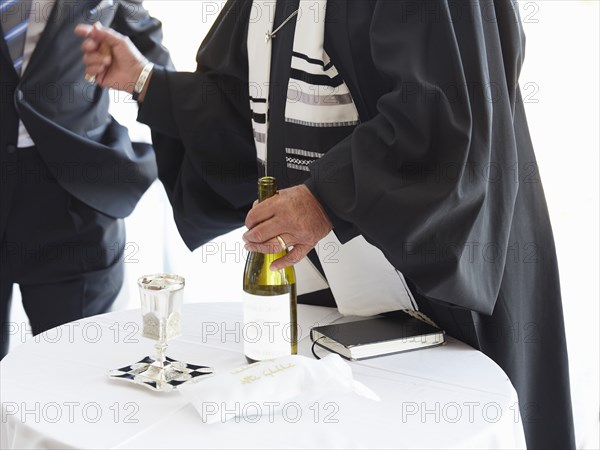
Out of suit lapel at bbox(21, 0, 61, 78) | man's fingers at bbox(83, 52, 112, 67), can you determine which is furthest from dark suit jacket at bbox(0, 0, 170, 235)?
man's fingers at bbox(83, 52, 112, 67)

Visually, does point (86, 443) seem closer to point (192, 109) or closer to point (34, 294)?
point (192, 109)

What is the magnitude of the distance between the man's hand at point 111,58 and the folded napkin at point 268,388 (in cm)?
85

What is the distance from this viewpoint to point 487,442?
3.57 ft

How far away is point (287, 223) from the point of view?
4.25 ft

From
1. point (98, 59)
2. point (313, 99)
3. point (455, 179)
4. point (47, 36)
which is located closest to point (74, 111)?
point (47, 36)

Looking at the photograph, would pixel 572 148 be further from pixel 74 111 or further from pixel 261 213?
pixel 74 111

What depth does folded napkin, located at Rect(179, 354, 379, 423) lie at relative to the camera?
3.62 ft

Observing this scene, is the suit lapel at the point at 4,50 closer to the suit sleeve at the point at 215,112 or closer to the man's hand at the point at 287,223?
the suit sleeve at the point at 215,112

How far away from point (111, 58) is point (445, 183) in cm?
88

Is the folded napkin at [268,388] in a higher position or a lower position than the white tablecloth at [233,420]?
higher

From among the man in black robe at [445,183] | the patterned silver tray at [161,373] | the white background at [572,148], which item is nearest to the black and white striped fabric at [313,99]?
the man in black robe at [445,183]

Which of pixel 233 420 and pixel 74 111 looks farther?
pixel 74 111

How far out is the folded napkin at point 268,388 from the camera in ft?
3.62

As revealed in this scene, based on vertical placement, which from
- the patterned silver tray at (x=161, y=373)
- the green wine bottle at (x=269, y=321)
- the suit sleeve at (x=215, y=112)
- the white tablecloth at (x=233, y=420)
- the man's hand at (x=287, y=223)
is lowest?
the white tablecloth at (x=233, y=420)
